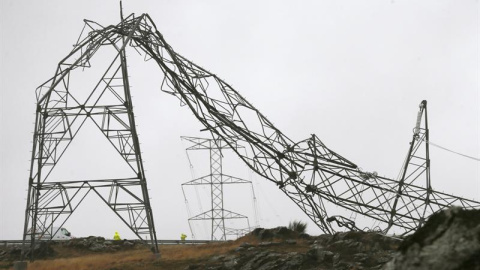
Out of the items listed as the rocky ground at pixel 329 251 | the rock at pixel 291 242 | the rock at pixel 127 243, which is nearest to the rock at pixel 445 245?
the rocky ground at pixel 329 251

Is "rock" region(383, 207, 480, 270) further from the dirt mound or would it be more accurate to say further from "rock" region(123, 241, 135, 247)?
"rock" region(123, 241, 135, 247)

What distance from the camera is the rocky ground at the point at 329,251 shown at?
8172 mm

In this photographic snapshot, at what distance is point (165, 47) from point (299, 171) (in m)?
7.81

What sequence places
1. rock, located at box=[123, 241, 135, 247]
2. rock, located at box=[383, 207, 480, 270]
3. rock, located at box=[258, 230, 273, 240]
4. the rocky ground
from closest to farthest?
rock, located at box=[383, 207, 480, 270] → the rocky ground → rock, located at box=[258, 230, 273, 240] → rock, located at box=[123, 241, 135, 247]

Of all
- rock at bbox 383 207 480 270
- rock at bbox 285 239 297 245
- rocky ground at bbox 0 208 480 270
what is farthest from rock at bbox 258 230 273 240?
rock at bbox 383 207 480 270

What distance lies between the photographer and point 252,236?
26891mm

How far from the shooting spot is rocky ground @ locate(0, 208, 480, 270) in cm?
817

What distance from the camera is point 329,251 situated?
62.6 ft

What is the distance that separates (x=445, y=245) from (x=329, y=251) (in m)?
11.1

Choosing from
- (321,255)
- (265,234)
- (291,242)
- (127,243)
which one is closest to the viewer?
(321,255)

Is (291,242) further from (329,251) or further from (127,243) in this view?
(127,243)

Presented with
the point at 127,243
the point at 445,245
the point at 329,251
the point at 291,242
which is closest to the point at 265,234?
the point at 291,242

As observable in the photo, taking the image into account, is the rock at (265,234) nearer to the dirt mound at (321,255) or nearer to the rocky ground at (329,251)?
the rocky ground at (329,251)

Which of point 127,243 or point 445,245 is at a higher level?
point 127,243
